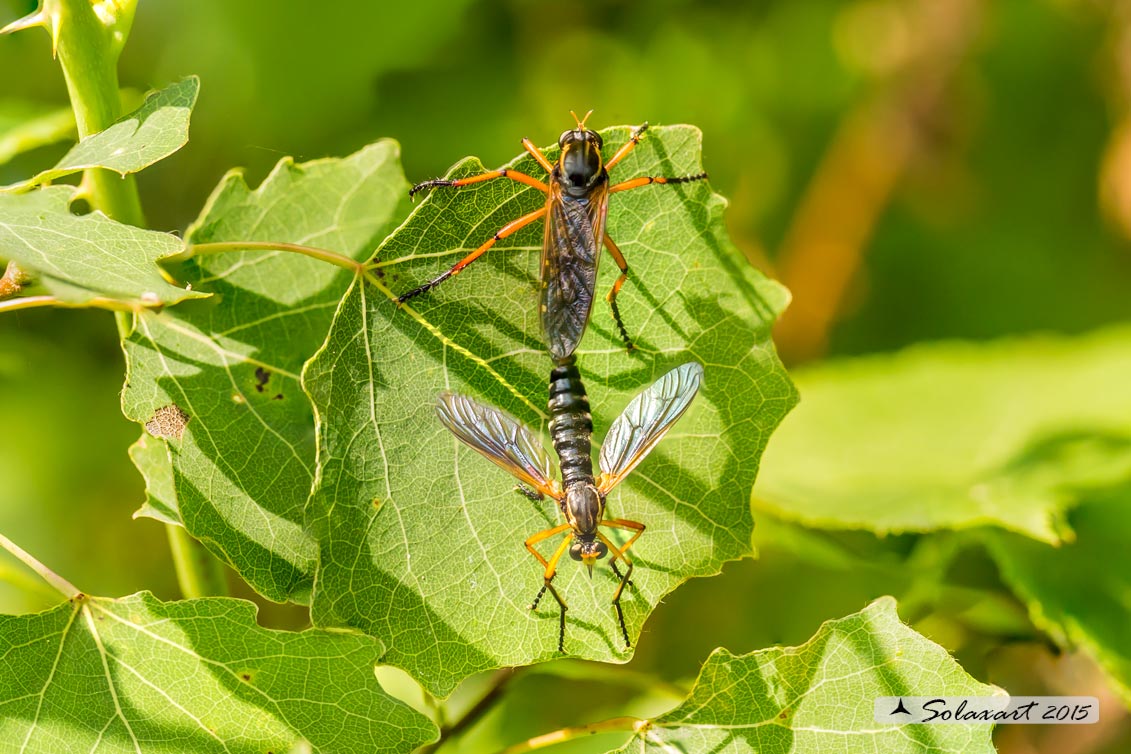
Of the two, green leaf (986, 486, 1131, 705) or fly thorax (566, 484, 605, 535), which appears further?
green leaf (986, 486, 1131, 705)

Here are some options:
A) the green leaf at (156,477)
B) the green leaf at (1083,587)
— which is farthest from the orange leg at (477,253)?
the green leaf at (1083,587)

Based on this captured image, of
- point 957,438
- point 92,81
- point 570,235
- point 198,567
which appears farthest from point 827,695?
point 957,438

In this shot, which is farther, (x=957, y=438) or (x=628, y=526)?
(x=957, y=438)

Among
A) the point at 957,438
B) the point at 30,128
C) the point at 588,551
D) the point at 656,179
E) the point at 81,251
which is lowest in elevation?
the point at 588,551

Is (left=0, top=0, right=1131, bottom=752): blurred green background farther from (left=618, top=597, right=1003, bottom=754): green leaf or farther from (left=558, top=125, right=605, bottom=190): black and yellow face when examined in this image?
(left=558, top=125, right=605, bottom=190): black and yellow face

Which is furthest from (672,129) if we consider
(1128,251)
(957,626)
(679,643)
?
(1128,251)

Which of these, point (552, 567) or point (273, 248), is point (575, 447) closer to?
point (552, 567)

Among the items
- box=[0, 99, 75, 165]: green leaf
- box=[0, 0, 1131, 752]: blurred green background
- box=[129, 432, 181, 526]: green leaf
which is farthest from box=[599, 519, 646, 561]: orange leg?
box=[0, 0, 1131, 752]: blurred green background
